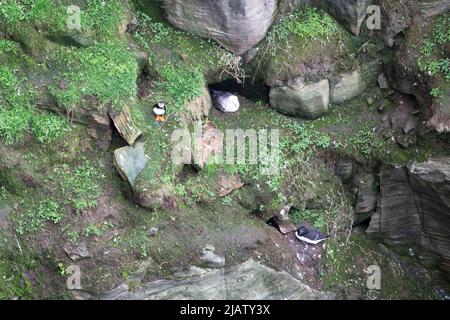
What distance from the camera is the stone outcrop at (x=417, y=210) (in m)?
9.02

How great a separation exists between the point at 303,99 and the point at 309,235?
1.92 metres

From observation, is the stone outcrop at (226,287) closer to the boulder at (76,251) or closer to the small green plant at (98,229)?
the boulder at (76,251)

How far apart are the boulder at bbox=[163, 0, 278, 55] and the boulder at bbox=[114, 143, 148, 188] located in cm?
197

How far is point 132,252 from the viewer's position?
26.9 feet

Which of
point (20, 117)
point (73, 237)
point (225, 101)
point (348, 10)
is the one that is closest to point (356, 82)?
point (348, 10)

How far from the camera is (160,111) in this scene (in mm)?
8773

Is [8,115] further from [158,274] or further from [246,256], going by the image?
[246,256]

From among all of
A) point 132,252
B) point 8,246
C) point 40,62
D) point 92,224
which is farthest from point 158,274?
point 40,62

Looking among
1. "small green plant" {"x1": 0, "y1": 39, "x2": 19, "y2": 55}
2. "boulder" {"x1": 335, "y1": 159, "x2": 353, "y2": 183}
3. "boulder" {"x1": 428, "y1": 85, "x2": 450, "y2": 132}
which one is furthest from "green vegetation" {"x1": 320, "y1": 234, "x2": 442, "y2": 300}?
"small green plant" {"x1": 0, "y1": 39, "x2": 19, "y2": 55}

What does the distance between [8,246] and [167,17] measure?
379 cm

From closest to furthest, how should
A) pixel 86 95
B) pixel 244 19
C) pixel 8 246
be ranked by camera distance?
pixel 8 246 → pixel 86 95 → pixel 244 19

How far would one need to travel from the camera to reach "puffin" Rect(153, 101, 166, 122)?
8781 millimetres

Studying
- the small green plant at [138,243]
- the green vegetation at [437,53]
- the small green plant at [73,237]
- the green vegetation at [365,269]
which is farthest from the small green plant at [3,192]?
the green vegetation at [437,53]
